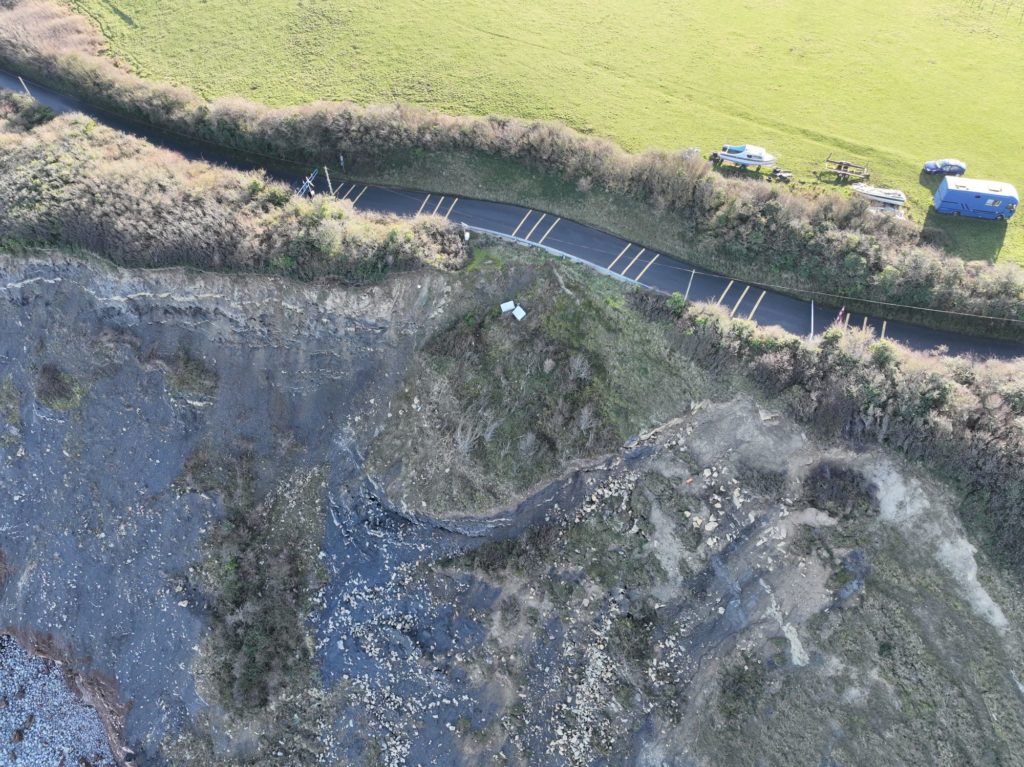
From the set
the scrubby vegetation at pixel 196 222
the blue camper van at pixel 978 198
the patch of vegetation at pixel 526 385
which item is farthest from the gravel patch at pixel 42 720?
the blue camper van at pixel 978 198

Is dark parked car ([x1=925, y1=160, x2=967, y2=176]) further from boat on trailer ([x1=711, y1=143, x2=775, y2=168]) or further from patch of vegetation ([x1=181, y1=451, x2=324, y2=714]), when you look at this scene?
patch of vegetation ([x1=181, y1=451, x2=324, y2=714])

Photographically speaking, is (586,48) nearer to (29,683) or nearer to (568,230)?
(568,230)

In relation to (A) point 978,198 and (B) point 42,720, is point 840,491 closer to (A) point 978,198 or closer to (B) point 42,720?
(A) point 978,198

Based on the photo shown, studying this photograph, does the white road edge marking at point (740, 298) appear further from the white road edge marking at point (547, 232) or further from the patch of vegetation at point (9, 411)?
the patch of vegetation at point (9, 411)

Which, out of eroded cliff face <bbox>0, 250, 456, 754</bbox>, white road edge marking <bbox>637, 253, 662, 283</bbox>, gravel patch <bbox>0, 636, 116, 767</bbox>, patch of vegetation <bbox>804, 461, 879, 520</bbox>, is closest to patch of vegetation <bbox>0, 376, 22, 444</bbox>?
eroded cliff face <bbox>0, 250, 456, 754</bbox>

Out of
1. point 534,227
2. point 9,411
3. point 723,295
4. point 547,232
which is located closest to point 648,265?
point 723,295

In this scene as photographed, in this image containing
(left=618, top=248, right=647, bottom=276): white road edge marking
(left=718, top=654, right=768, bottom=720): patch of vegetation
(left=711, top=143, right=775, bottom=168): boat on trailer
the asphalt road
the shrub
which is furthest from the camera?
(left=711, top=143, right=775, bottom=168): boat on trailer
